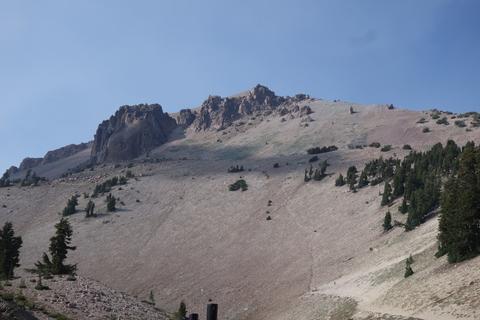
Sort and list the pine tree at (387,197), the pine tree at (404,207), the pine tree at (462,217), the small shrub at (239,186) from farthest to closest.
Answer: the small shrub at (239,186)
the pine tree at (387,197)
the pine tree at (404,207)
the pine tree at (462,217)

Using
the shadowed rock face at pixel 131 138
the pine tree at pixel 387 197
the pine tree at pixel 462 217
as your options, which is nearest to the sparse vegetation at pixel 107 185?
the shadowed rock face at pixel 131 138

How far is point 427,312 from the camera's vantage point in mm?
27438

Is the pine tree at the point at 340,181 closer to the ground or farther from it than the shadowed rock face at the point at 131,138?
closer to the ground

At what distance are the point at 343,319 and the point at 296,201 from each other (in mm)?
52962

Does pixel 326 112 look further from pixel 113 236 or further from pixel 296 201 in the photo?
pixel 113 236

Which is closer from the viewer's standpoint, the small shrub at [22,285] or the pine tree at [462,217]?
the small shrub at [22,285]

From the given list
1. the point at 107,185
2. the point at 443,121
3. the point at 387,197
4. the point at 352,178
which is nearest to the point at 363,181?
the point at 352,178

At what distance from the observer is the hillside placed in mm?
38906

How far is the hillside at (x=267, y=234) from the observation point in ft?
128

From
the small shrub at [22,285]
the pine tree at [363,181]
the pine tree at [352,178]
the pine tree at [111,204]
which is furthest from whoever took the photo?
the pine tree at [111,204]

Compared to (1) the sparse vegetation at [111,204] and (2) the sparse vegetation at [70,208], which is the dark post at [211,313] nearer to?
(1) the sparse vegetation at [111,204]

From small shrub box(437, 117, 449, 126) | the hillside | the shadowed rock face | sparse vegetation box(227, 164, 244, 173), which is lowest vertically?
the hillside

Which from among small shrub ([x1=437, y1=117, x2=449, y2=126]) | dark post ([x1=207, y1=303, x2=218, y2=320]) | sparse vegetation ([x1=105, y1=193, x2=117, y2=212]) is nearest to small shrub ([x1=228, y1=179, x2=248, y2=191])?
sparse vegetation ([x1=105, y1=193, x2=117, y2=212])

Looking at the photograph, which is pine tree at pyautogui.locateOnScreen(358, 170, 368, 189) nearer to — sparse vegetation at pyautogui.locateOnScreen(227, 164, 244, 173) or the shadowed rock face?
sparse vegetation at pyautogui.locateOnScreen(227, 164, 244, 173)
